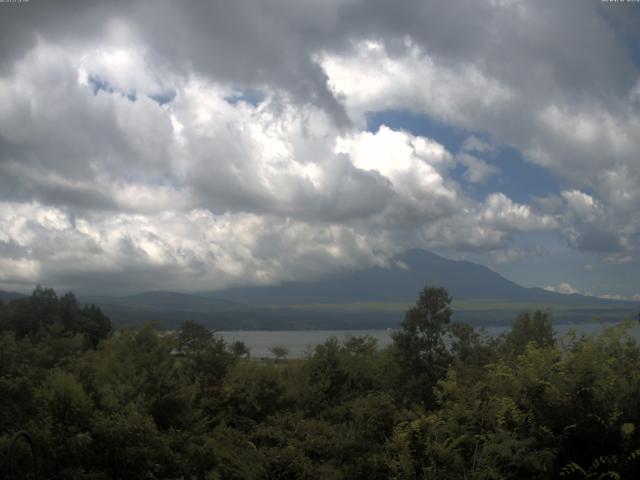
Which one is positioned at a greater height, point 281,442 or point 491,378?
point 491,378

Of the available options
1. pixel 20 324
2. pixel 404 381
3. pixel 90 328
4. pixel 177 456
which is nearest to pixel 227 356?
pixel 404 381

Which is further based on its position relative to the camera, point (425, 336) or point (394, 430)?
point (425, 336)

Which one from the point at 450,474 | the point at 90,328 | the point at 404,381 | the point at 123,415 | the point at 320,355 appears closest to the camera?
the point at 450,474

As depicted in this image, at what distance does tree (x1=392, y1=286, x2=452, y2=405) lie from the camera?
2853 cm

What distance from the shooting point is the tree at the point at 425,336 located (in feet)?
93.6

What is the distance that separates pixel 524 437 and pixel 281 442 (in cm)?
394

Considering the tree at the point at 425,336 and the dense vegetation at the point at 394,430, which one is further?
the tree at the point at 425,336

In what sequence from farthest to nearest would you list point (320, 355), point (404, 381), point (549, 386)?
point (404, 381) < point (320, 355) < point (549, 386)

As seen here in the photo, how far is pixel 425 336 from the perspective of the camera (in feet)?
95.3

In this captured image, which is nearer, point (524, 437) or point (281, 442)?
point (524, 437)

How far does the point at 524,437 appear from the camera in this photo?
29.9 ft

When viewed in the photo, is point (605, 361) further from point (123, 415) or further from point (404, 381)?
point (404, 381)

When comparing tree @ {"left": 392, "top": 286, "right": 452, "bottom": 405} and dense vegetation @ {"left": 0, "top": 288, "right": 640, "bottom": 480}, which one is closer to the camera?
dense vegetation @ {"left": 0, "top": 288, "right": 640, "bottom": 480}

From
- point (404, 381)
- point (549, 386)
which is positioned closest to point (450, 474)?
point (549, 386)
